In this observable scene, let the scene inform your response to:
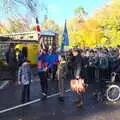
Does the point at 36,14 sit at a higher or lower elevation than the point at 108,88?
higher

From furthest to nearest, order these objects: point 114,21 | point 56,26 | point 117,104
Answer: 1. point 56,26
2. point 114,21
3. point 117,104

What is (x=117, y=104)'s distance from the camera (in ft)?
50.4

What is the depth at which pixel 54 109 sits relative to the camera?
551 inches

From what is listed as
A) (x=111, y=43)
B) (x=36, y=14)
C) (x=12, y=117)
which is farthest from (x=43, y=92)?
(x=111, y=43)

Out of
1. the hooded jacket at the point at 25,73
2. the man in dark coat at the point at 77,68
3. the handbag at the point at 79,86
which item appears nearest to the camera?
the man in dark coat at the point at 77,68

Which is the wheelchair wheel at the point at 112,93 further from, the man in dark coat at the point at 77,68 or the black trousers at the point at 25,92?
the black trousers at the point at 25,92

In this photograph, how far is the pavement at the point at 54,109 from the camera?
1262cm

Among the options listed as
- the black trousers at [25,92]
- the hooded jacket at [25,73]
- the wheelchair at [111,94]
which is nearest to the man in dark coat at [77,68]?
the wheelchair at [111,94]

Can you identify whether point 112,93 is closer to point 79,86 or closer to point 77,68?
point 79,86

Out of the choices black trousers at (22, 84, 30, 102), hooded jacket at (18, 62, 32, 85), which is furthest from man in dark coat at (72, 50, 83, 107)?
black trousers at (22, 84, 30, 102)

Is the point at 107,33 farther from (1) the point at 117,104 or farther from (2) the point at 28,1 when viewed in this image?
(1) the point at 117,104

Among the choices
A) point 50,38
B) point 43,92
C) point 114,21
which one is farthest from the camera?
point 114,21

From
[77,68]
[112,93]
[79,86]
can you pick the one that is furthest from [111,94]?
[77,68]

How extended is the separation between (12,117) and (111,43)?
68.9 meters
